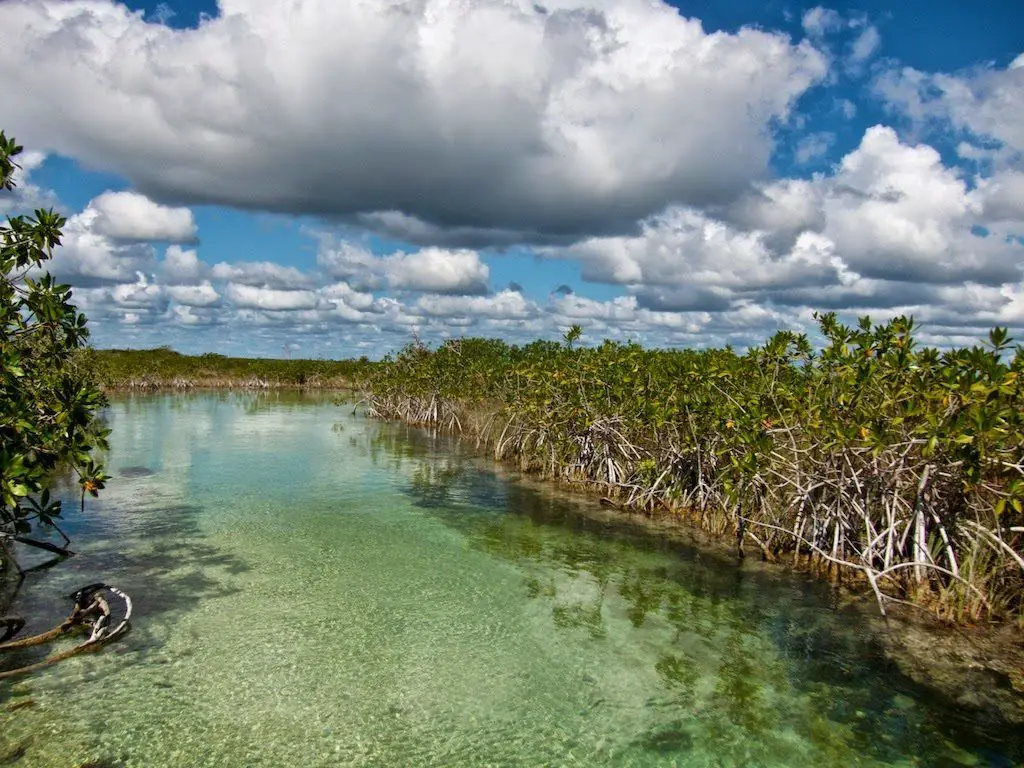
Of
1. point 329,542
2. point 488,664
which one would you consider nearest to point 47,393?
point 329,542

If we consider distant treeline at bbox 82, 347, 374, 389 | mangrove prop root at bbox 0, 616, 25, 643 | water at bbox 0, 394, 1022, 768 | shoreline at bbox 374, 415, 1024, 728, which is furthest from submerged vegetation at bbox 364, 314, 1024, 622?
distant treeline at bbox 82, 347, 374, 389

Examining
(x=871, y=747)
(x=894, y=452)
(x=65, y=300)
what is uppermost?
(x=65, y=300)

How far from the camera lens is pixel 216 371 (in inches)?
1939

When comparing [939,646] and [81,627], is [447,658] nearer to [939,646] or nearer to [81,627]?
[81,627]

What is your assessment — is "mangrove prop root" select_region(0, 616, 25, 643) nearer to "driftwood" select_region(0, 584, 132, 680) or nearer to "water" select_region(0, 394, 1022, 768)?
"driftwood" select_region(0, 584, 132, 680)

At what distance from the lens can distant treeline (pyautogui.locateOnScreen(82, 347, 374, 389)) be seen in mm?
42906

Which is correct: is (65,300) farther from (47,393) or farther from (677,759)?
(677,759)

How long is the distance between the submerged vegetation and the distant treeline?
29.8 metres

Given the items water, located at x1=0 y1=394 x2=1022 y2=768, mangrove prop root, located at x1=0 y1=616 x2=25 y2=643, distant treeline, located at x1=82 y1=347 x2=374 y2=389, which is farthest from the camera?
distant treeline, located at x1=82 y1=347 x2=374 y2=389

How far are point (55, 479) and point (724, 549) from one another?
13.7 meters

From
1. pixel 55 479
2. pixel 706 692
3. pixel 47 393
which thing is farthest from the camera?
pixel 55 479

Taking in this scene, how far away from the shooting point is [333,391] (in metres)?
49.7

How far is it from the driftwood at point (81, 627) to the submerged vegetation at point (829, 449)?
7521 millimetres

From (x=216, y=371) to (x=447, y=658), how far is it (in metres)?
48.1
